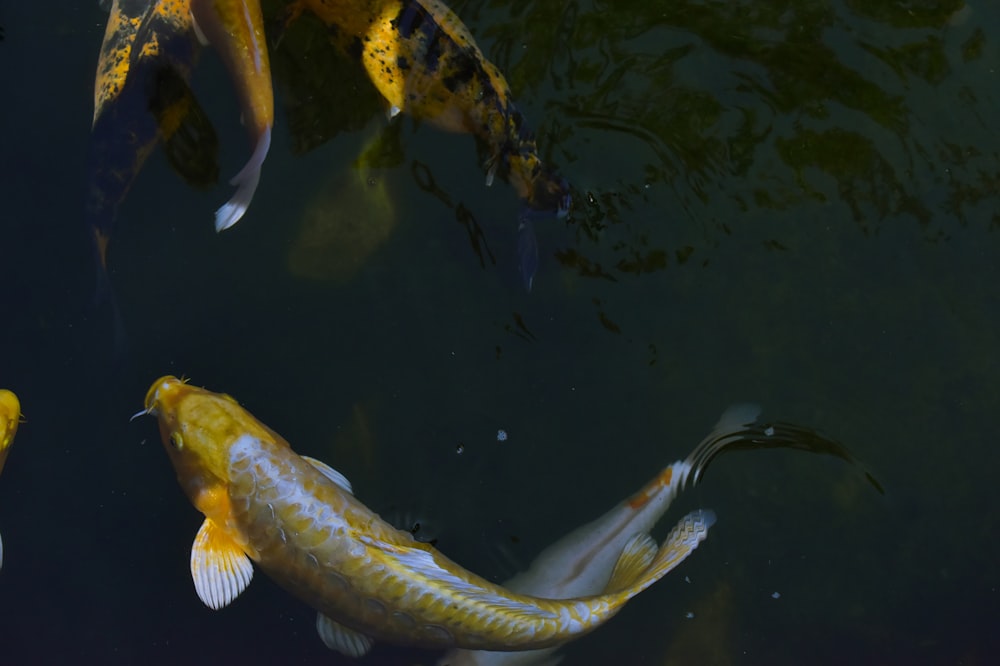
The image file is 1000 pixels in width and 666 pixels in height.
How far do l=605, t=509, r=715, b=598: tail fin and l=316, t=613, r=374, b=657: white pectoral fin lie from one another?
1.11 m

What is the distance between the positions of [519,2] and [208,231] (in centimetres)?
188

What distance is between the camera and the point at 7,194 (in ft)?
12.9

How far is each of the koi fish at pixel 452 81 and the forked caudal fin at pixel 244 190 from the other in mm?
690

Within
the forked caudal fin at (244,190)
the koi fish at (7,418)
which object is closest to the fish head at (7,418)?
the koi fish at (7,418)

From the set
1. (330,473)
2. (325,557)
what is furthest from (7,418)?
(325,557)

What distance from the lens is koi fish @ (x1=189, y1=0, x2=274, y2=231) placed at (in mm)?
3516

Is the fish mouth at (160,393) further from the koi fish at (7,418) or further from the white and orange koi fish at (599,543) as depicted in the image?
the white and orange koi fish at (599,543)

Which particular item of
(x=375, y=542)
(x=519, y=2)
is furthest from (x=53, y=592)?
(x=519, y=2)

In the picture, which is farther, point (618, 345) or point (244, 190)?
point (618, 345)

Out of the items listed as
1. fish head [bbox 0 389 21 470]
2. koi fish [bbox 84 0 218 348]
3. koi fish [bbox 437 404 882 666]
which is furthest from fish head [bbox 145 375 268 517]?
koi fish [bbox 437 404 882 666]

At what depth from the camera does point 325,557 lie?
3.26 meters

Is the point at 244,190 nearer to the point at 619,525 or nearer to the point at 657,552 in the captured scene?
the point at 619,525

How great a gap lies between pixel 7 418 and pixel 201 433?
996 millimetres

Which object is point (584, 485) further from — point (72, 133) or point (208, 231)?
point (72, 133)
